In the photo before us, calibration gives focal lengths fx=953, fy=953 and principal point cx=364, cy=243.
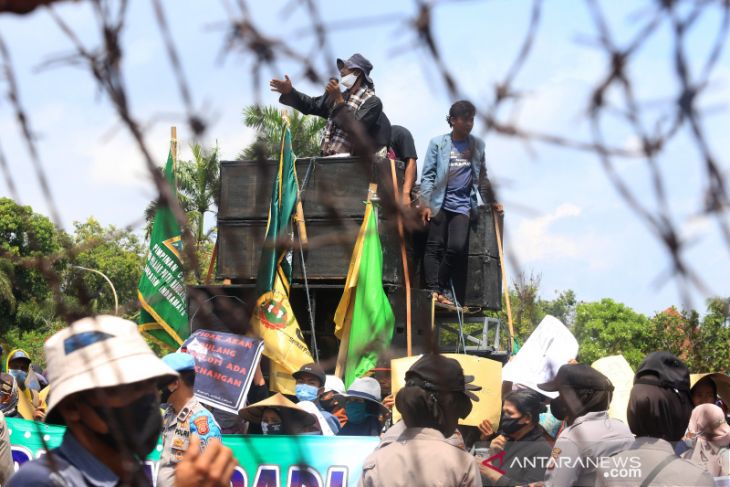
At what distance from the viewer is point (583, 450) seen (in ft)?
11.8

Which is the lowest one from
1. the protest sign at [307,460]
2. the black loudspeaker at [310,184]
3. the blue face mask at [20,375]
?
the blue face mask at [20,375]

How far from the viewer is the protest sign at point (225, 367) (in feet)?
20.6

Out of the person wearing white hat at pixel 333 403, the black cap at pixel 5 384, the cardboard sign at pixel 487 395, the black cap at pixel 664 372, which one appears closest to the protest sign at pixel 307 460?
the cardboard sign at pixel 487 395

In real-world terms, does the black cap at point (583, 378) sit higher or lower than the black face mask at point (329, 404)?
higher

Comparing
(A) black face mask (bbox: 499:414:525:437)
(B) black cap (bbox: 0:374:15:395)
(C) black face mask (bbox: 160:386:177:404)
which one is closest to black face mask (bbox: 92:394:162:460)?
(C) black face mask (bbox: 160:386:177:404)

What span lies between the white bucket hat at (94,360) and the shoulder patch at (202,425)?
7.81 ft

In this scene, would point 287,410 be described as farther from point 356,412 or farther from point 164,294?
point 164,294

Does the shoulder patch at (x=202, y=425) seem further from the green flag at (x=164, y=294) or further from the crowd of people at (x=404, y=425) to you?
the green flag at (x=164, y=294)

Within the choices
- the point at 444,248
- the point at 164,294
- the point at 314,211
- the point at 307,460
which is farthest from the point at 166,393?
the point at 444,248

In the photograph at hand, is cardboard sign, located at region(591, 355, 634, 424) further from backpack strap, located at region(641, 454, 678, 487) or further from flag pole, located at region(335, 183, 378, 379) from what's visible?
backpack strap, located at region(641, 454, 678, 487)

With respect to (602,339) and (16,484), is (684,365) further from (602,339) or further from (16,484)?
(602,339)

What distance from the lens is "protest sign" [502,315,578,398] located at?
5.46 metres

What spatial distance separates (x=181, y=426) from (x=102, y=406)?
8.50ft

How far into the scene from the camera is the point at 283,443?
5750 millimetres
